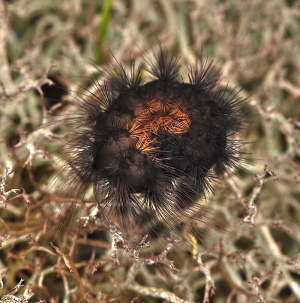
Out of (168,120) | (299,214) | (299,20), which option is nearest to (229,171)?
(168,120)

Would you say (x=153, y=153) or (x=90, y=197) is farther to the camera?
(x=90, y=197)

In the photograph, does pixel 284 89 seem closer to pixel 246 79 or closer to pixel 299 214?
pixel 246 79

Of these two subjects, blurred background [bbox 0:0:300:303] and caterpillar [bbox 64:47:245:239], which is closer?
caterpillar [bbox 64:47:245:239]

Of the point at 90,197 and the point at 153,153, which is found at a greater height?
the point at 153,153

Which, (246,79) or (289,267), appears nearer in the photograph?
(289,267)
